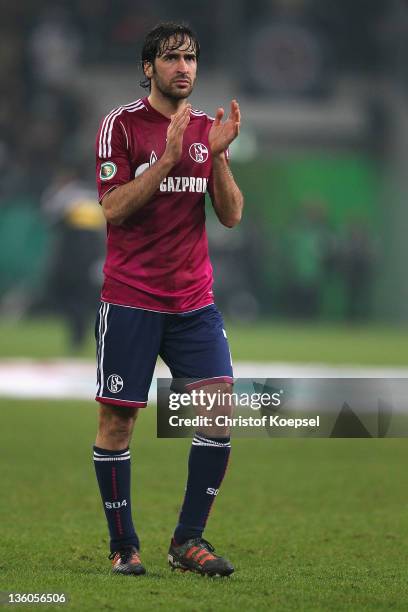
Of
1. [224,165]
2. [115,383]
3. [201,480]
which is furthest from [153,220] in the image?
[201,480]

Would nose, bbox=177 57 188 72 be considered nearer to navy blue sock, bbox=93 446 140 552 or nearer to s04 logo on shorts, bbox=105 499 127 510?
navy blue sock, bbox=93 446 140 552

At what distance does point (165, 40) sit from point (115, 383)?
137 centimetres

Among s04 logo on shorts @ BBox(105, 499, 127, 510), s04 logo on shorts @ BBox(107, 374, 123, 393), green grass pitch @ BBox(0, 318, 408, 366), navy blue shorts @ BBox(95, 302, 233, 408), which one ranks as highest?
navy blue shorts @ BBox(95, 302, 233, 408)

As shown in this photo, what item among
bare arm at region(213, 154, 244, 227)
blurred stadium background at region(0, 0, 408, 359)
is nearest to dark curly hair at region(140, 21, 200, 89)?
bare arm at region(213, 154, 244, 227)

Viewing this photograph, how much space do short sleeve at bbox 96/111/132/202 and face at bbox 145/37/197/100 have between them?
0.75 ft

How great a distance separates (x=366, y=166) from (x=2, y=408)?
1999 cm

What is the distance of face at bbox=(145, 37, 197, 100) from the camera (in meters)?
5.54

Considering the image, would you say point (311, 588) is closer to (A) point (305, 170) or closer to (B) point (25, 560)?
(B) point (25, 560)

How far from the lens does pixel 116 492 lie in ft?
18.5

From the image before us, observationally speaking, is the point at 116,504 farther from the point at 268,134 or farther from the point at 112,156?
the point at 268,134

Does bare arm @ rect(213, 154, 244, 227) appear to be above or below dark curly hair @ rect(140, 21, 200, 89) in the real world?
below

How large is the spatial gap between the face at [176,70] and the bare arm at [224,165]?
0.17m

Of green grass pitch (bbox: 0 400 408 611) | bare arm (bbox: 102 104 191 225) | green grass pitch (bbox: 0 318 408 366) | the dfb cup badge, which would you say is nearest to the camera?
green grass pitch (bbox: 0 400 408 611)

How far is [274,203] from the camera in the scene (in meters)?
29.8
